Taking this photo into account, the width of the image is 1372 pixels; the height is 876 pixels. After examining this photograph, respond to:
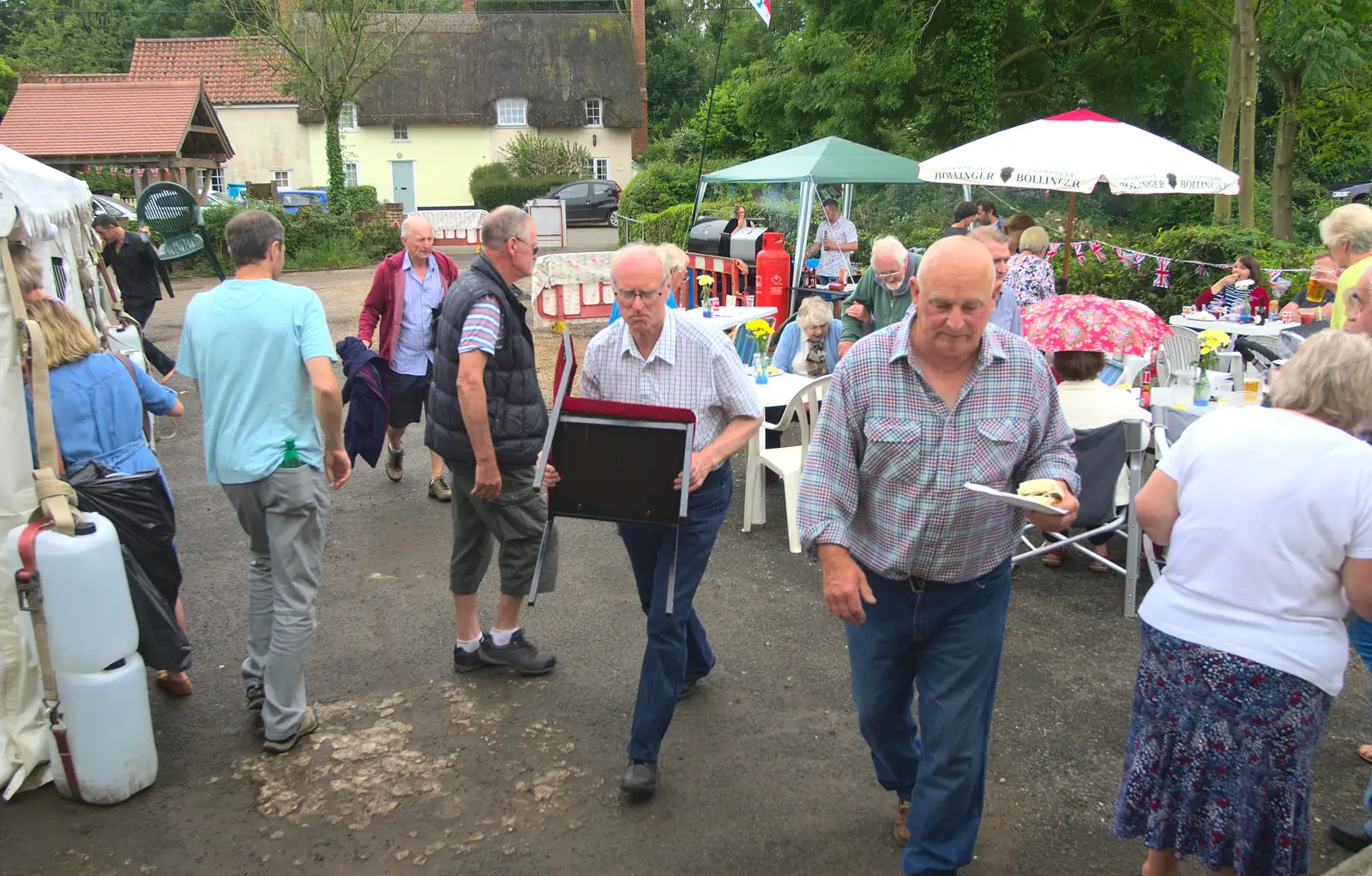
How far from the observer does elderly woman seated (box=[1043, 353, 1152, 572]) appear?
4816 mm

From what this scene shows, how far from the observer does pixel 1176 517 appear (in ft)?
8.27

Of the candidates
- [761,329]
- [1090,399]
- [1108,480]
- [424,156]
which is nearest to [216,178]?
[424,156]

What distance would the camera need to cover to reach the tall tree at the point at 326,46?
25.2 meters

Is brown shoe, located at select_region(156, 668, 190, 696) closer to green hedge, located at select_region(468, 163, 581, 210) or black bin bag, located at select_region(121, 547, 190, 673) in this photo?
black bin bag, located at select_region(121, 547, 190, 673)

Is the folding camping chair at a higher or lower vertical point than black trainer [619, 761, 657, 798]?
higher

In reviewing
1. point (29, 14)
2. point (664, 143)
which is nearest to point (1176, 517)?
point (664, 143)

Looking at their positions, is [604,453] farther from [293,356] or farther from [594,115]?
[594,115]

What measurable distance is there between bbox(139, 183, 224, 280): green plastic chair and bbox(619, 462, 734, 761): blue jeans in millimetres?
7542

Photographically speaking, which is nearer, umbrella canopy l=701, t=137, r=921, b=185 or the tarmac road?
the tarmac road

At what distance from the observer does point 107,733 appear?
3383mm

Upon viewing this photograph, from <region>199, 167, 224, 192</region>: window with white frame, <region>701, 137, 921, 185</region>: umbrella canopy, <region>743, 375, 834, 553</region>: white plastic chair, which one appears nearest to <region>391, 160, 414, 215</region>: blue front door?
<region>199, 167, 224, 192</region>: window with white frame

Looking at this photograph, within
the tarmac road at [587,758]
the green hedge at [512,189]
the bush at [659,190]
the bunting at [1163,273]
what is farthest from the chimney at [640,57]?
the tarmac road at [587,758]

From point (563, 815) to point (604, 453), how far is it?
1.23 m

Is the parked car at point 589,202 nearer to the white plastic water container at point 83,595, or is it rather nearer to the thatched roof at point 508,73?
the thatched roof at point 508,73
